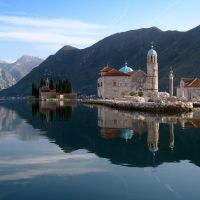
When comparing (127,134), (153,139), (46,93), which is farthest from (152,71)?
(153,139)

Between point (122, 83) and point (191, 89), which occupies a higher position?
point (122, 83)

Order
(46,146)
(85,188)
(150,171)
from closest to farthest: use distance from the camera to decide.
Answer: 1. (85,188)
2. (150,171)
3. (46,146)

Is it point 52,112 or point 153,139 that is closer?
point 153,139

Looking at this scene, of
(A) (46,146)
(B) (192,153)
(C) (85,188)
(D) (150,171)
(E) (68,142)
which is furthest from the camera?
(E) (68,142)

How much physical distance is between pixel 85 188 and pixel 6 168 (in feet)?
19.4

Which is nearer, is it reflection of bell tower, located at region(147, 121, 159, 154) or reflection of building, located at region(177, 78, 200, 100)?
reflection of bell tower, located at region(147, 121, 159, 154)

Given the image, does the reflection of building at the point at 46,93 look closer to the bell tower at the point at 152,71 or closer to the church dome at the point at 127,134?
the bell tower at the point at 152,71

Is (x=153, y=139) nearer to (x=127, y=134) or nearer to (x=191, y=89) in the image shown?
(x=127, y=134)

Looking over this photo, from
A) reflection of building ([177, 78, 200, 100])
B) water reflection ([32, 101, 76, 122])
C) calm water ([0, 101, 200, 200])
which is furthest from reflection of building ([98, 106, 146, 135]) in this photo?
reflection of building ([177, 78, 200, 100])

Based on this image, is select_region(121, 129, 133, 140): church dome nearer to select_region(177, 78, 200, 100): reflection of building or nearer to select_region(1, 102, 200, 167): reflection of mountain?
select_region(1, 102, 200, 167): reflection of mountain

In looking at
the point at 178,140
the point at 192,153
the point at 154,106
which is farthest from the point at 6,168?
the point at 154,106

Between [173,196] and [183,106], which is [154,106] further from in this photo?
[173,196]

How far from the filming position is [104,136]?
34.6 metres

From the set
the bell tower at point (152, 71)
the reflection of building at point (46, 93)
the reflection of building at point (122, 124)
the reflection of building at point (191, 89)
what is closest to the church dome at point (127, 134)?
the reflection of building at point (122, 124)
